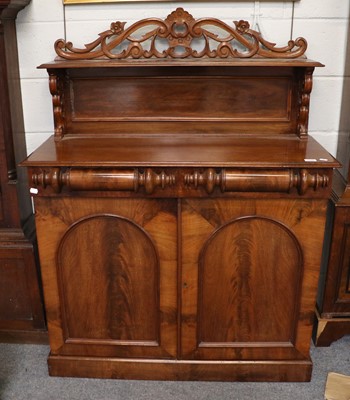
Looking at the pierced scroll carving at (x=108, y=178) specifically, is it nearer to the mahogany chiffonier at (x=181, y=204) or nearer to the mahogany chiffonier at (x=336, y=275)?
the mahogany chiffonier at (x=181, y=204)

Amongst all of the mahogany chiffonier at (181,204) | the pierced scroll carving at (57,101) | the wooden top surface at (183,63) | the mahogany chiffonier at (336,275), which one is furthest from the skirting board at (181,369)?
the wooden top surface at (183,63)

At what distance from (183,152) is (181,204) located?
22cm

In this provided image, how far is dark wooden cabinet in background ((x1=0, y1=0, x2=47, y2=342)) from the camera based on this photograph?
2.11 meters

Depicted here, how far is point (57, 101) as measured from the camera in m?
2.14

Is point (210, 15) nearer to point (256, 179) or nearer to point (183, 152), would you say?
point (183, 152)

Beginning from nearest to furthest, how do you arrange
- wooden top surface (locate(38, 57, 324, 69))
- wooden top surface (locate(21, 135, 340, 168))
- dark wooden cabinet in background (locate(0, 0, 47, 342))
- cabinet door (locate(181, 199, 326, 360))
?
wooden top surface (locate(21, 135, 340, 168)) → cabinet door (locate(181, 199, 326, 360)) → wooden top surface (locate(38, 57, 324, 69)) → dark wooden cabinet in background (locate(0, 0, 47, 342))

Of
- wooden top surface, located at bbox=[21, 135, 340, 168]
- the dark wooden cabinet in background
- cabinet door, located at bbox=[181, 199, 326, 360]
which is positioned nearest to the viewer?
wooden top surface, located at bbox=[21, 135, 340, 168]

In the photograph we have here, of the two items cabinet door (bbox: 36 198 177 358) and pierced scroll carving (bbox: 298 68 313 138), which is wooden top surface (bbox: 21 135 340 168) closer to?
pierced scroll carving (bbox: 298 68 313 138)

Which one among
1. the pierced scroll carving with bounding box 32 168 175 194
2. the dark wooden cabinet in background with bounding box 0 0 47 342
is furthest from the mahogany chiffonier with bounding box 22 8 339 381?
the dark wooden cabinet in background with bounding box 0 0 47 342

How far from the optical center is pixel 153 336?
6.91ft

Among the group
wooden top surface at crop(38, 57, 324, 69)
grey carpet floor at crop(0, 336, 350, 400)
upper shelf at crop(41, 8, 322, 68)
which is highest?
upper shelf at crop(41, 8, 322, 68)

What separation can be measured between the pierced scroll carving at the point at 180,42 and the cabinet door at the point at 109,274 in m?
0.68

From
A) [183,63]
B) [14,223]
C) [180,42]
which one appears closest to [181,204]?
[183,63]

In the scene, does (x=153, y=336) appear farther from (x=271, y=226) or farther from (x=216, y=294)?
(x=271, y=226)
